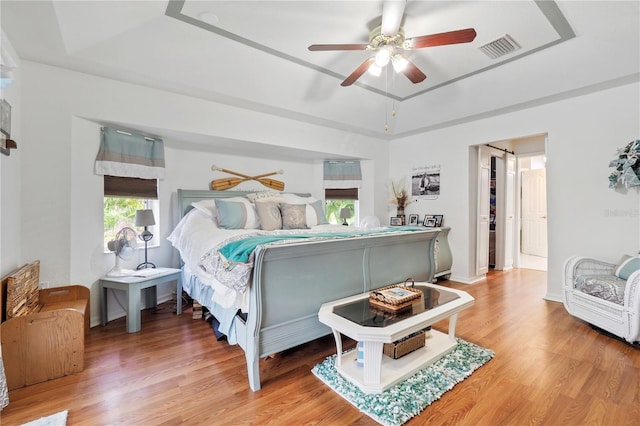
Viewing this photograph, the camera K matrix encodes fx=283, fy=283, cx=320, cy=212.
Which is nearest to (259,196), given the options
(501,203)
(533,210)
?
(501,203)

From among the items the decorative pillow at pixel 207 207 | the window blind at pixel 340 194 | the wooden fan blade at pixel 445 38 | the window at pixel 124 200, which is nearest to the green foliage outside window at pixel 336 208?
the window blind at pixel 340 194

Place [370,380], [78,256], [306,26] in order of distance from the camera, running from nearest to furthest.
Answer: [370,380] → [306,26] → [78,256]

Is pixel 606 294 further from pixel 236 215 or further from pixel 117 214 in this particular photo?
pixel 117 214

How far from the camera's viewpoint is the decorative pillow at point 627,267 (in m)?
2.60

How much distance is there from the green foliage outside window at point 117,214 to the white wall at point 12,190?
2.65 ft

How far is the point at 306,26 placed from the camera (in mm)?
2414

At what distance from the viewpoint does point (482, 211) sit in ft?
15.5

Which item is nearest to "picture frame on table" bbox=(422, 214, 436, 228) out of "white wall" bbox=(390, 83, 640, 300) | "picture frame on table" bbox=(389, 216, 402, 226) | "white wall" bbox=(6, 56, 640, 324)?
"white wall" bbox=(6, 56, 640, 324)

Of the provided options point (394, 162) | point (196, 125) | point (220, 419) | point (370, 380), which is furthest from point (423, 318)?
point (394, 162)

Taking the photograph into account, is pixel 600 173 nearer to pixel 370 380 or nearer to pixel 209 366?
pixel 370 380

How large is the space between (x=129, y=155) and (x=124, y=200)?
0.56 metres

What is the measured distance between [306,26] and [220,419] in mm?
2897

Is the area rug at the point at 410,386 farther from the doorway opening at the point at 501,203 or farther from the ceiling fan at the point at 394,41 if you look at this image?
the doorway opening at the point at 501,203

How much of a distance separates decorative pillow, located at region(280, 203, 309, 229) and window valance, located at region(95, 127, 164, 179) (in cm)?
151
